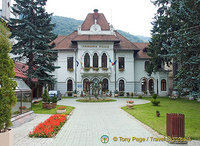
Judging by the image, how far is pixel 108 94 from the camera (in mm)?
33094

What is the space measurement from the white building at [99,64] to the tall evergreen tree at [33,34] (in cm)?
1247

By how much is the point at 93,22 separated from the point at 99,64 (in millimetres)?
9020

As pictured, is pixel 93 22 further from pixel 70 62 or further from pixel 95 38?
pixel 70 62

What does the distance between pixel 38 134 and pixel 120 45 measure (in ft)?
94.4

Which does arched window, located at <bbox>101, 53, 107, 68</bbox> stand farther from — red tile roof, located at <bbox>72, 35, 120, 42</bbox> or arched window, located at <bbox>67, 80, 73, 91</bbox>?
arched window, located at <bbox>67, 80, 73, 91</bbox>

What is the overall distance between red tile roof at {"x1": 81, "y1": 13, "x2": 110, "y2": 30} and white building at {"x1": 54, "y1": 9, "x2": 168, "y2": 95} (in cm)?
13

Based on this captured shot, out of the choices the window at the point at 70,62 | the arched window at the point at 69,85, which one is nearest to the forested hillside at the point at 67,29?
the window at the point at 70,62

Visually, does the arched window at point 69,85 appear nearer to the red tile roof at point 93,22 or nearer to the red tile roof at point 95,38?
the red tile roof at point 95,38

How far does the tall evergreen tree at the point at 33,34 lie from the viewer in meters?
18.8

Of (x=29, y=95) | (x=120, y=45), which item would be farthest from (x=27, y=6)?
(x=120, y=45)

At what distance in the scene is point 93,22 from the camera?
1425 inches

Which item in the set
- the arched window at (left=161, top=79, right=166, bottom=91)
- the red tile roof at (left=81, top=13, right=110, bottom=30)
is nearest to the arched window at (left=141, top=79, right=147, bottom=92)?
the arched window at (left=161, top=79, right=166, bottom=91)

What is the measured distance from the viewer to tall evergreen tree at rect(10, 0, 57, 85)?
61.6ft

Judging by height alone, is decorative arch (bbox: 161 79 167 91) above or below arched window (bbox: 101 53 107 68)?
below
